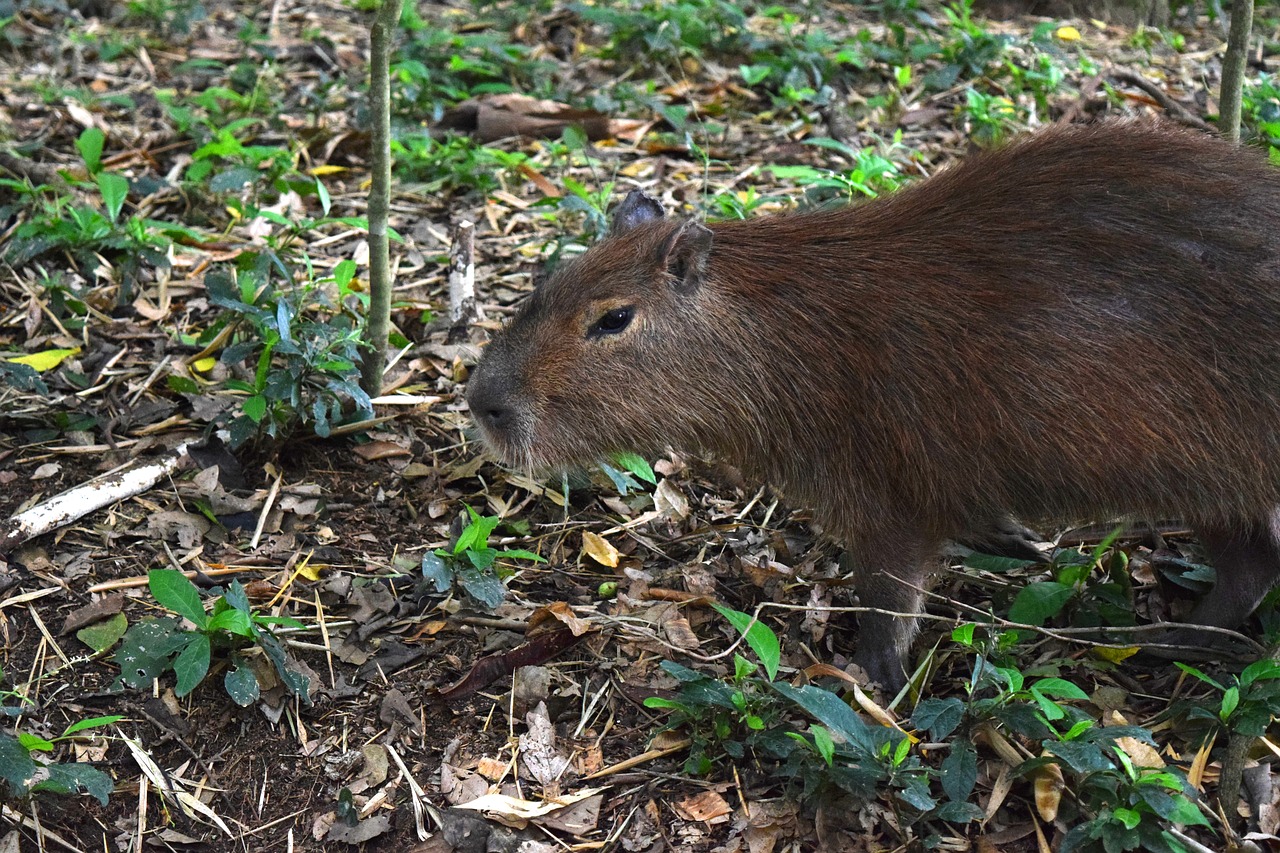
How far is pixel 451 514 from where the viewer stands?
454 cm

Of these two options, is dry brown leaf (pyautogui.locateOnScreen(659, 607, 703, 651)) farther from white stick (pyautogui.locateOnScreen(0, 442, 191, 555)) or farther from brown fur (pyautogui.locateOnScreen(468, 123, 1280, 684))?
white stick (pyautogui.locateOnScreen(0, 442, 191, 555))

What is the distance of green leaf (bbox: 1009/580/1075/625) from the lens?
379 cm

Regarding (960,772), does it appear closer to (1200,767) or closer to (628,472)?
(1200,767)

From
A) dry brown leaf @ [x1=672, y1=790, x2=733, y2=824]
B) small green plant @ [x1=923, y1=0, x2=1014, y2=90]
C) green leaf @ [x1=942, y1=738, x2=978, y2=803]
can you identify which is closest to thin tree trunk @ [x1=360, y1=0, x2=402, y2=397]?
dry brown leaf @ [x1=672, y1=790, x2=733, y2=824]

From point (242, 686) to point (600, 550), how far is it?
1.30 meters

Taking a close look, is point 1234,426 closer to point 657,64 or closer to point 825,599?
point 825,599

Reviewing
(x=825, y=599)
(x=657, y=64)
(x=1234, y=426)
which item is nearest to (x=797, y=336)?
(x=825, y=599)

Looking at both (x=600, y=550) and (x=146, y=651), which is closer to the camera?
(x=146, y=651)

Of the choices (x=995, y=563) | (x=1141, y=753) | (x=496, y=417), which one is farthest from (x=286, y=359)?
(x=1141, y=753)

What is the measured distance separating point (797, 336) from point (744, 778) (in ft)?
4.30

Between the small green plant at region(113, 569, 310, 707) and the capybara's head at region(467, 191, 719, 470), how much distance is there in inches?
35.8

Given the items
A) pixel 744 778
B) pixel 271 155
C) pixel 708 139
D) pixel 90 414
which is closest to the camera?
pixel 744 778

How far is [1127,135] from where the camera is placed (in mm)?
3787

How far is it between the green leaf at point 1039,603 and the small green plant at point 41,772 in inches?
102
